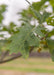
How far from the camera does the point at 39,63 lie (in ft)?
22.8

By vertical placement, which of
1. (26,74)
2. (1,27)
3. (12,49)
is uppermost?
(1,27)

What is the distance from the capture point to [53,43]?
84cm

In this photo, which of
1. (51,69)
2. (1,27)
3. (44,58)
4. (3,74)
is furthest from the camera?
(44,58)

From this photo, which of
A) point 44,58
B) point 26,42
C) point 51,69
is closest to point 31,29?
point 26,42

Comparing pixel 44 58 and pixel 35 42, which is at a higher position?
pixel 35 42

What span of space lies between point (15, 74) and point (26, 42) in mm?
5093

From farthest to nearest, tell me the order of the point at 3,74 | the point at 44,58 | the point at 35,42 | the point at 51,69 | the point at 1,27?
1. the point at 44,58
2. the point at 51,69
3. the point at 3,74
4. the point at 1,27
5. the point at 35,42

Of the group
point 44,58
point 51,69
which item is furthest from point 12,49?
point 44,58

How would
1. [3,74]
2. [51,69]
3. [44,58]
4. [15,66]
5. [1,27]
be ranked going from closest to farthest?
[1,27] < [3,74] < [51,69] < [15,66] < [44,58]

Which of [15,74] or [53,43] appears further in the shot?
[15,74]

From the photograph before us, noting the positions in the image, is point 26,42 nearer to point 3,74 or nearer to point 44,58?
point 3,74

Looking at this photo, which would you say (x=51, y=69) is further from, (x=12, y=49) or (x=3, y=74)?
(x=12, y=49)

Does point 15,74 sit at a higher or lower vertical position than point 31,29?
lower

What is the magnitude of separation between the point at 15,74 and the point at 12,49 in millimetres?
5093
